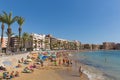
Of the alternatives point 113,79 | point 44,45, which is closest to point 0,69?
point 113,79

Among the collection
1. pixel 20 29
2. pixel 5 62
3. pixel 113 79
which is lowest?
pixel 113 79

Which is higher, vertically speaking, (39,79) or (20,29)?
(20,29)

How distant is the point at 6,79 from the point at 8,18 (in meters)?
27.2

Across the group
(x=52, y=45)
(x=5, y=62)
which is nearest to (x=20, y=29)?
(x=5, y=62)

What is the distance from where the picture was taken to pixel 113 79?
2395cm

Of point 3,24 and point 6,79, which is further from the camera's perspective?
point 3,24

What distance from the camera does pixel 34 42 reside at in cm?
13475

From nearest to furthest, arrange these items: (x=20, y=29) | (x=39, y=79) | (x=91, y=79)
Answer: (x=39, y=79) < (x=91, y=79) < (x=20, y=29)

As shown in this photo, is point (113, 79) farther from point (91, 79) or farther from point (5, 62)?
point (5, 62)

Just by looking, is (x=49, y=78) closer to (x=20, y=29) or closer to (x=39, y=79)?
(x=39, y=79)

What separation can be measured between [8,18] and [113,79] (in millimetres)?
29744

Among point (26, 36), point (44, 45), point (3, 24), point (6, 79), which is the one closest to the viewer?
point (6, 79)

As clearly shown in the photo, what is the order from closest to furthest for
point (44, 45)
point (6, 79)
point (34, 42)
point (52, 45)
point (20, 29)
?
point (6, 79) → point (20, 29) → point (34, 42) → point (44, 45) → point (52, 45)

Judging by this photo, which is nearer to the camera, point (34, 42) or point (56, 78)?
point (56, 78)
